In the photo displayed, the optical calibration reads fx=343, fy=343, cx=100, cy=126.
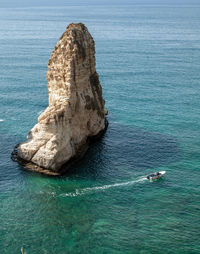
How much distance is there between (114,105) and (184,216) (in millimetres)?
52138

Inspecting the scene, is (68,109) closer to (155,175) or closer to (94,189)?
(94,189)

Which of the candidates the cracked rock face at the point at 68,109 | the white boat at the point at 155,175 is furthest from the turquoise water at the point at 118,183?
the cracked rock face at the point at 68,109

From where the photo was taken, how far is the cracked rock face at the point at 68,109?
214 ft

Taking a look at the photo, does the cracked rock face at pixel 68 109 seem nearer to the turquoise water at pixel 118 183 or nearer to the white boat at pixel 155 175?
the turquoise water at pixel 118 183

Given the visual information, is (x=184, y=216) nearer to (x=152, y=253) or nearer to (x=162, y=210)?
(x=162, y=210)

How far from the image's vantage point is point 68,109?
6769cm

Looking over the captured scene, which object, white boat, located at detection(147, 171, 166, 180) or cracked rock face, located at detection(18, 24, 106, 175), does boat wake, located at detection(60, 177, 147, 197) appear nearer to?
white boat, located at detection(147, 171, 166, 180)

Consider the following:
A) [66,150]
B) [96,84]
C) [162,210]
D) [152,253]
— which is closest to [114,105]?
[96,84]

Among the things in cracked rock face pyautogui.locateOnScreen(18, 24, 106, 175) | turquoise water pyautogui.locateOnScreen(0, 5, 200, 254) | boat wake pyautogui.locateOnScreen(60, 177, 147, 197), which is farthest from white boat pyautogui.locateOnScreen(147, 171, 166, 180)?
cracked rock face pyautogui.locateOnScreen(18, 24, 106, 175)

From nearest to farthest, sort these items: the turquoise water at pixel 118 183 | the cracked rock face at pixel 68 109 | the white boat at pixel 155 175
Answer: the turquoise water at pixel 118 183
the white boat at pixel 155 175
the cracked rock face at pixel 68 109

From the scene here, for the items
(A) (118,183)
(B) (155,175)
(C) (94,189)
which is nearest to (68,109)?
(C) (94,189)

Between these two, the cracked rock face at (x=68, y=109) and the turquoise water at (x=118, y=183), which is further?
the cracked rock face at (x=68, y=109)

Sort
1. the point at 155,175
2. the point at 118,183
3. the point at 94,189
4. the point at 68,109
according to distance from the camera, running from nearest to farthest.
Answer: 1. the point at 94,189
2. the point at 118,183
3. the point at 155,175
4. the point at 68,109

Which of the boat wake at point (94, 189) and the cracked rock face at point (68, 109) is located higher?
the cracked rock face at point (68, 109)
